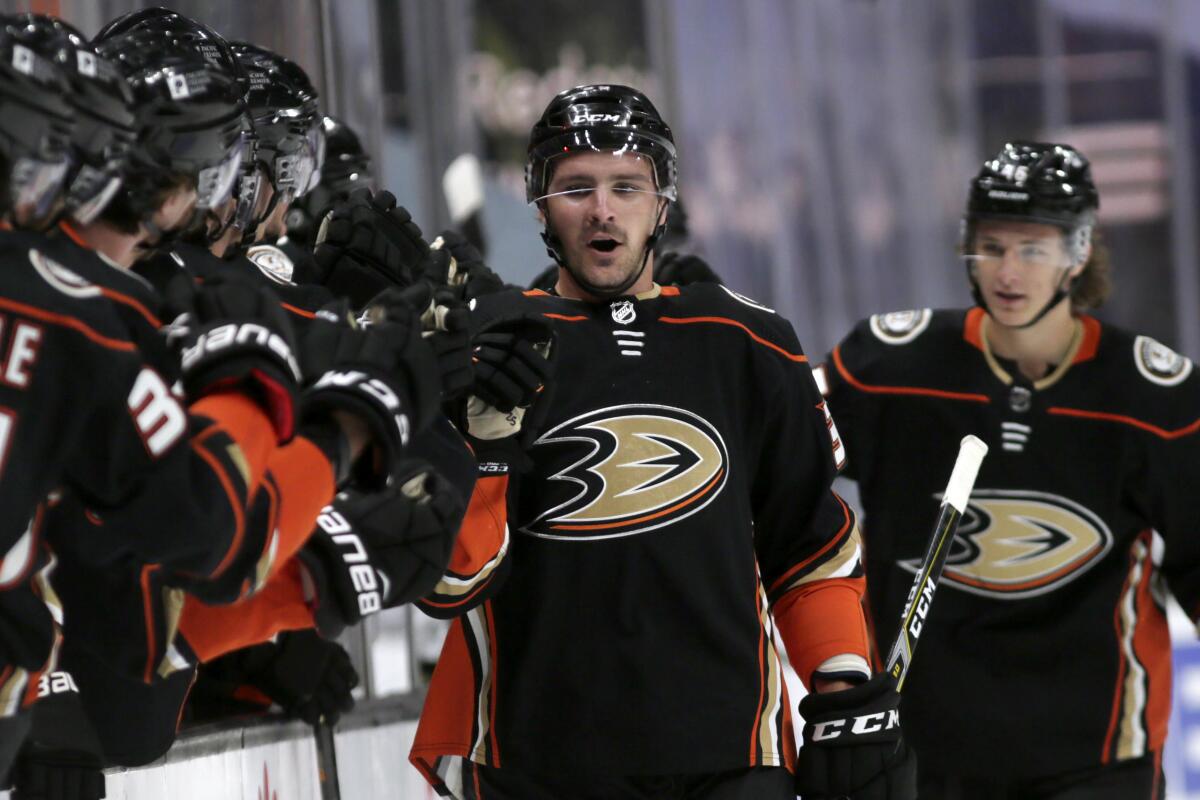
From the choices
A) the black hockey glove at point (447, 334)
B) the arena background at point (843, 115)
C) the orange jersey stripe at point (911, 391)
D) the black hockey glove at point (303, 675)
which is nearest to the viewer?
the black hockey glove at point (447, 334)

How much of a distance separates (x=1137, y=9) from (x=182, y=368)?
5765 millimetres

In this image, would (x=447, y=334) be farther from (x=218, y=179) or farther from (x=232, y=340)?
(x=232, y=340)

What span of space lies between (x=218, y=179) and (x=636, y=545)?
0.68 metres

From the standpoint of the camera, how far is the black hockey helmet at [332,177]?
3492 mm

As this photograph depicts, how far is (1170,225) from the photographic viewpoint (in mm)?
6910

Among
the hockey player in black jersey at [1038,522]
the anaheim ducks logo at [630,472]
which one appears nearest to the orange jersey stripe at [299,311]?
the anaheim ducks logo at [630,472]

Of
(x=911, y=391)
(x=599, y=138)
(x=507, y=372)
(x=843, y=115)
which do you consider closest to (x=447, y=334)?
(x=507, y=372)

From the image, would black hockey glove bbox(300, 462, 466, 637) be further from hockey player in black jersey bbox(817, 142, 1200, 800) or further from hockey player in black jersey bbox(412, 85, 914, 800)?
hockey player in black jersey bbox(817, 142, 1200, 800)

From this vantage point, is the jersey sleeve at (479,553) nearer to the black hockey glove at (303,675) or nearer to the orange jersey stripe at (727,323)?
the orange jersey stripe at (727,323)

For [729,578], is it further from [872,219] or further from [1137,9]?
[1137,9]

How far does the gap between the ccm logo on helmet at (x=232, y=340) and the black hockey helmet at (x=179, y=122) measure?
21 cm

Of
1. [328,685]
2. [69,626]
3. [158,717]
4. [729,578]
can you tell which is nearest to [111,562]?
[69,626]

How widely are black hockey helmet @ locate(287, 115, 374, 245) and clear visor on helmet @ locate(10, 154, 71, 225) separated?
182 centimetres

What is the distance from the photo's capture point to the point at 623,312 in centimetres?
245
